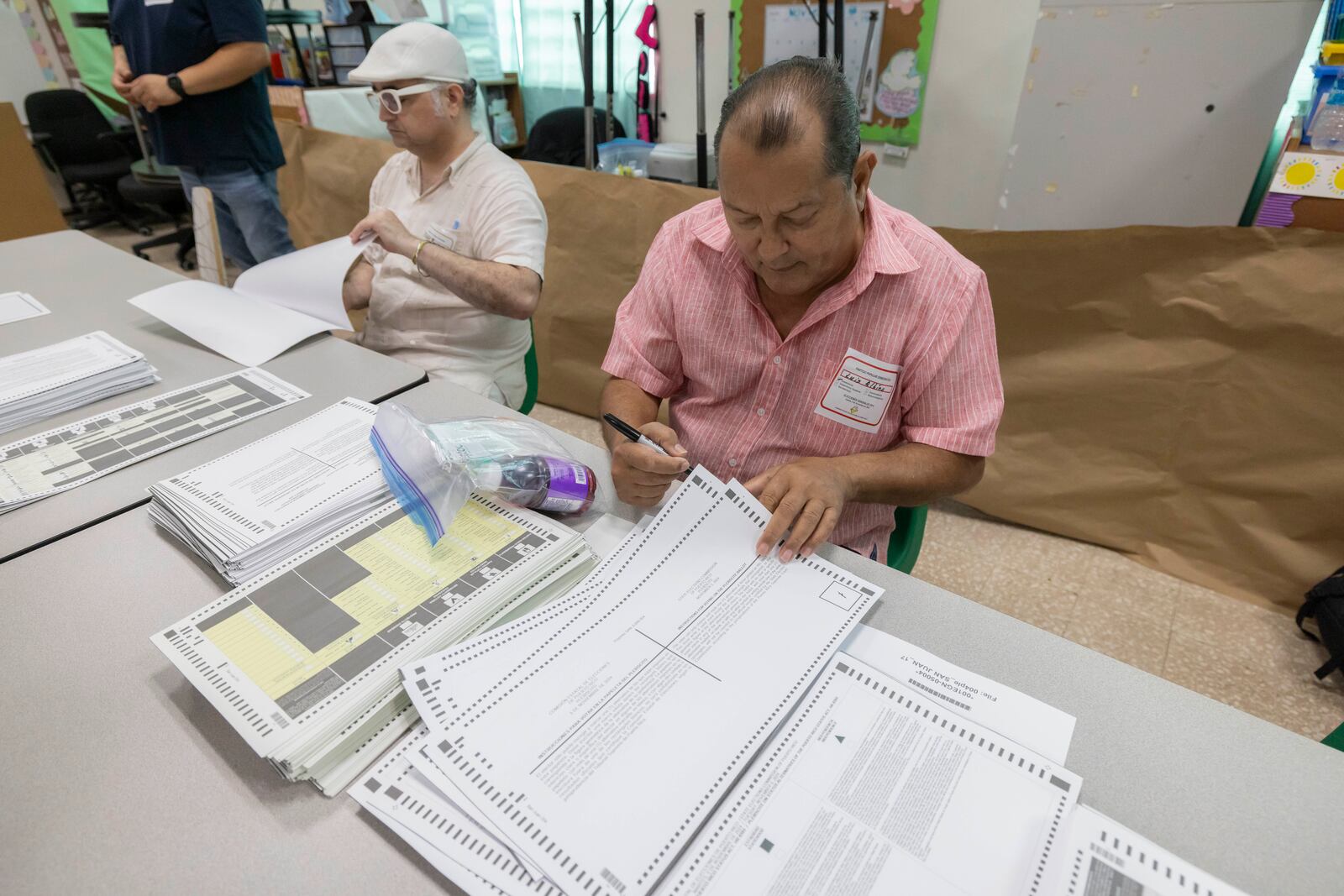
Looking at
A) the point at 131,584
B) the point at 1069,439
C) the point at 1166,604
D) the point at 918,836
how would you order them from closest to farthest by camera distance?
1. the point at 918,836
2. the point at 131,584
3. the point at 1166,604
4. the point at 1069,439

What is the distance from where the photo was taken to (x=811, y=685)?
0.68 metres

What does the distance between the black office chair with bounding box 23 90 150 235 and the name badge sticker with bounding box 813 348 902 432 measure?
17.6 ft

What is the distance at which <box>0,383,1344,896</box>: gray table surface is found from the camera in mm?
548

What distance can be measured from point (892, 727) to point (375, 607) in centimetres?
54

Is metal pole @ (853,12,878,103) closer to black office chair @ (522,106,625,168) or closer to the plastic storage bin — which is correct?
the plastic storage bin

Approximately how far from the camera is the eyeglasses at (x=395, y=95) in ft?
5.06

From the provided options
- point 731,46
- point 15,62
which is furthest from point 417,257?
point 15,62

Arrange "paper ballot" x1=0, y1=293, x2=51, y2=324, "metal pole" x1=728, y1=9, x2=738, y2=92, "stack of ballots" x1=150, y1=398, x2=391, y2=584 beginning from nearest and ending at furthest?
1. "stack of ballots" x1=150, y1=398, x2=391, y2=584
2. "paper ballot" x1=0, y1=293, x2=51, y2=324
3. "metal pole" x1=728, y1=9, x2=738, y2=92

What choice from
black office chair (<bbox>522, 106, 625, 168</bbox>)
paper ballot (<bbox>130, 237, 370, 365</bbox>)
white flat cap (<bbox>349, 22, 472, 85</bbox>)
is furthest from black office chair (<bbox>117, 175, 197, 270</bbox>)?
white flat cap (<bbox>349, 22, 472, 85</bbox>)

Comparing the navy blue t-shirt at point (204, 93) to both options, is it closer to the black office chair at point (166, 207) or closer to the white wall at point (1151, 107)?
the black office chair at point (166, 207)

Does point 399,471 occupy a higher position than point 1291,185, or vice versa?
point 1291,185

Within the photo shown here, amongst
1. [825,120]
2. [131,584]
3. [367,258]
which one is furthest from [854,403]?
[367,258]

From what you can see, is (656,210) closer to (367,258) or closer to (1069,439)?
(367,258)

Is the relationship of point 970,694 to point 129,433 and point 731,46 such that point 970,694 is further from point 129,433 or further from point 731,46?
point 731,46
